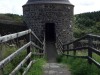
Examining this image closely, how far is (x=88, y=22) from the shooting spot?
43.6 m

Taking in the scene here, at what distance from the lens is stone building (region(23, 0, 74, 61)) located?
23.2m

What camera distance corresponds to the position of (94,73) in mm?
6680

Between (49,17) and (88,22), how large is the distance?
21.1 m

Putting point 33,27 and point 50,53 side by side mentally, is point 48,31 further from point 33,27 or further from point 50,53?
point 50,53

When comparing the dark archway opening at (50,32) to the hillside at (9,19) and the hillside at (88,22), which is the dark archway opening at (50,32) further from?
the hillside at (88,22)

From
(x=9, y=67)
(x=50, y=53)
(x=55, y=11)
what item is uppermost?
(x=55, y=11)

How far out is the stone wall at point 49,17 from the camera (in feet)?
76.1

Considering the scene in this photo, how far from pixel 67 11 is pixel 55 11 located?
45.6 inches

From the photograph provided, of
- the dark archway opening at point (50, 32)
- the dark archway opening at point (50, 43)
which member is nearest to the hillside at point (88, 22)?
the dark archway opening at point (50, 32)

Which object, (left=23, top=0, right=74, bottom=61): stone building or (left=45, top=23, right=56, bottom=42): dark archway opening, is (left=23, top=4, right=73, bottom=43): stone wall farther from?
(left=45, top=23, right=56, bottom=42): dark archway opening

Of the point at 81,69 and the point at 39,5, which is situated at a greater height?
the point at 39,5

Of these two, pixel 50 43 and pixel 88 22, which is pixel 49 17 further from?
pixel 88 22

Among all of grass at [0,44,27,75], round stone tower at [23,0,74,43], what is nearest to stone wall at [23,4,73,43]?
round stone tower at [23,0,74,43]

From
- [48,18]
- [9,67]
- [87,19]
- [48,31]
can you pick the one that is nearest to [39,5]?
[48,18]
